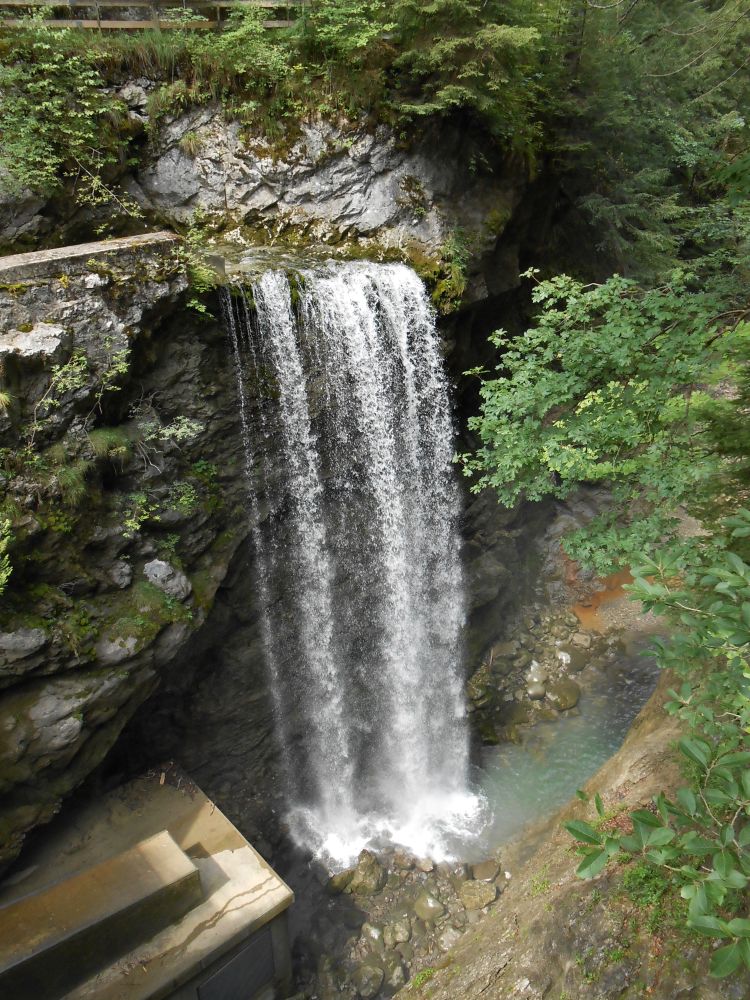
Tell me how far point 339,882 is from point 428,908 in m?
1.26

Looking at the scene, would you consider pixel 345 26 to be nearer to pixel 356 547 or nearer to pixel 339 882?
pixel 356 547

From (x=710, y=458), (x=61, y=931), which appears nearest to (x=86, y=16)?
(x=710, y=458)

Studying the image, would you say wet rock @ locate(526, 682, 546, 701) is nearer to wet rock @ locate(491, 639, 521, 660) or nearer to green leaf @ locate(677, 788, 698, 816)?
wet rock @ locate(491, 639, 521, 660)

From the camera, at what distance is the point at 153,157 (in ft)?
30.0

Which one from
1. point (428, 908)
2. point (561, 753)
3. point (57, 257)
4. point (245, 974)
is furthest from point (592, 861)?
point (561, 753)

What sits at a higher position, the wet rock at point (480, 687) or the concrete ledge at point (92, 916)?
the concrete ledge at point (92, 916)

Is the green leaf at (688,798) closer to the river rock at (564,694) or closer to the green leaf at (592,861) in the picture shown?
the green leaf at (592,861)

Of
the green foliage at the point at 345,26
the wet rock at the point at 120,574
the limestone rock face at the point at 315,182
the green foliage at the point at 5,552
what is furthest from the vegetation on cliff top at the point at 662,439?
the green foliage at the point at 5,552

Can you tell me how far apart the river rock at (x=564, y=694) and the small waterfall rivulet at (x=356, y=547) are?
6.01 ft

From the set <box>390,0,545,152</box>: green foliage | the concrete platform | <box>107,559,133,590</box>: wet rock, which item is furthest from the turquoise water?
<box>390,0,545,152</box>: green foliage

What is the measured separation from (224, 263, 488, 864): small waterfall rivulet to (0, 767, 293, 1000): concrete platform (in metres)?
2.09

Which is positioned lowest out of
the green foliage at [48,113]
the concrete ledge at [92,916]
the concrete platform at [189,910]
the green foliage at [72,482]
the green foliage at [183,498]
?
the concrete platform at [189,910]

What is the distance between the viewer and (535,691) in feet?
34.6

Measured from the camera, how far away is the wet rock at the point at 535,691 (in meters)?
10.5
